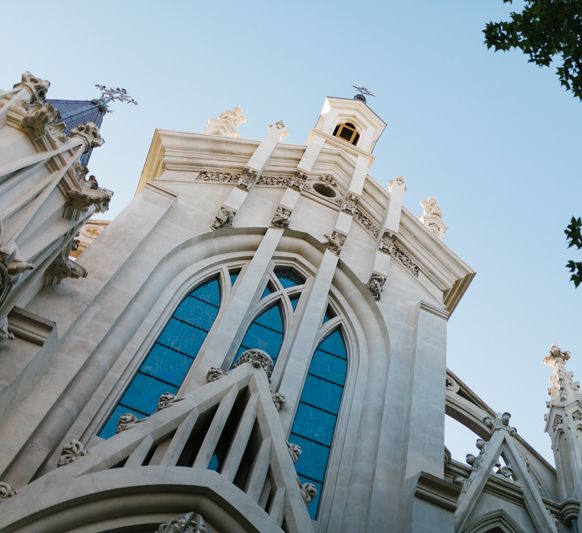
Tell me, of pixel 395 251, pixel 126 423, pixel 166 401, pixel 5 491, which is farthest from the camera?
pixel 395 251

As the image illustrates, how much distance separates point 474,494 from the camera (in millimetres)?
12297

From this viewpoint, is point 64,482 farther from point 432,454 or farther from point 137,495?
point 432,454

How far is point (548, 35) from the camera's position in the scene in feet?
32.7

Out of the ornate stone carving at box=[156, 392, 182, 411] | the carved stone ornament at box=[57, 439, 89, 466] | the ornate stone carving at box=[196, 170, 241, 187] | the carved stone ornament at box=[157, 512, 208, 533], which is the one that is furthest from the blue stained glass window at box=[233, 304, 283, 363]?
the carved stone ornament at box=[157, 512, 208, 533]

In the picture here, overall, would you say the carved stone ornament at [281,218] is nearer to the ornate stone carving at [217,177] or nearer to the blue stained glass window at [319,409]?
the ornate stone carving at [217,177]

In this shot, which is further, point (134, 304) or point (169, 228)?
point (169, 228)

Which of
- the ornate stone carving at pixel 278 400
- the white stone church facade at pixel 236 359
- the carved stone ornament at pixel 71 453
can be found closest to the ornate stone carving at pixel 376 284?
the white stone church facade at pixel 236 359

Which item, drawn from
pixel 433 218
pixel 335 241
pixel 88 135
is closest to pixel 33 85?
pixel 88 135

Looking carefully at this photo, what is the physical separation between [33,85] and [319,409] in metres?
7.49

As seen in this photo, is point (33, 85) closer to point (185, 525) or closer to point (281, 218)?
point (281, 218)

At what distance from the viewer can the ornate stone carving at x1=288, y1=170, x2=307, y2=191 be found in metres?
17.6

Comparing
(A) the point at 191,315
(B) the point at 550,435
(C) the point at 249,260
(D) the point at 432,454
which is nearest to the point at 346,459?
(D) the point at 432,454

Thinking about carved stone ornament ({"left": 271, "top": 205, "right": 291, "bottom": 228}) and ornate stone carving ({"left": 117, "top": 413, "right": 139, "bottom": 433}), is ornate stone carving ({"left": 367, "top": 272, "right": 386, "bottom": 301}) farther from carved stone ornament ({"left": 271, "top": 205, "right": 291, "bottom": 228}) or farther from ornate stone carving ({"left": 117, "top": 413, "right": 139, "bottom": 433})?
ornate stone carving ({"left": 117, "top": 413, "right": 139, "bottom": 433})

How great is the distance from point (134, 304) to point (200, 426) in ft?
10.9
